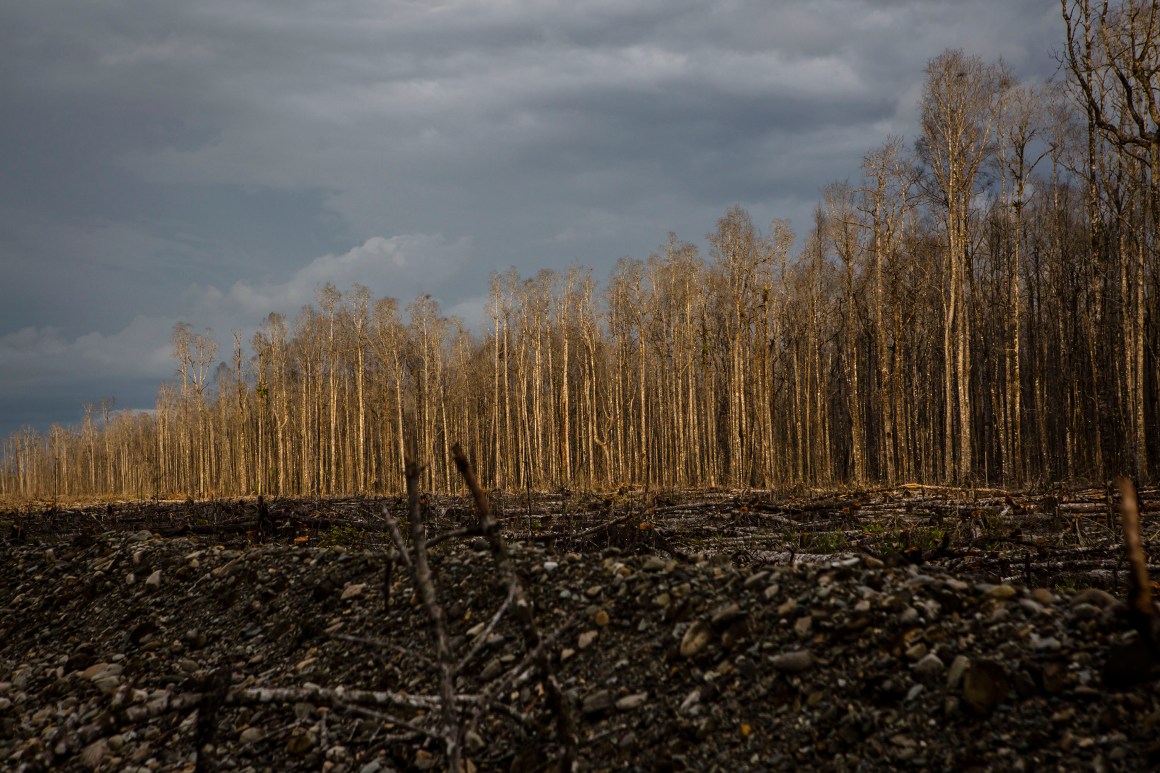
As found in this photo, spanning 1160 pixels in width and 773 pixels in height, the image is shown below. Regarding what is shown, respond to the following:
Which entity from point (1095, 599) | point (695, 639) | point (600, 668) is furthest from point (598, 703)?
point (1095, 599)

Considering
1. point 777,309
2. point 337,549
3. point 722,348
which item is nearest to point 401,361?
point 722,348

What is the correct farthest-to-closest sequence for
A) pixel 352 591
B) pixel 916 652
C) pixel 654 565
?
pixel 352 591
pixel 654 565
pixel 916 652

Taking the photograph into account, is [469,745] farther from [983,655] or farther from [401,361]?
[401,361]

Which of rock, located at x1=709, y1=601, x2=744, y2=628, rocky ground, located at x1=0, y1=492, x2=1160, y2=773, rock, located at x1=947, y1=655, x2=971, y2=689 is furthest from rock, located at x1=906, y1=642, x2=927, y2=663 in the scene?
rock, located at x1=709, y1=601, x2=744, y2=628

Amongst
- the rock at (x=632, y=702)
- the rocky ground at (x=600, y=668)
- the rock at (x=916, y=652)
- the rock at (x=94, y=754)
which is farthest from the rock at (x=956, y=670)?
the rock at (x=94, y=754)

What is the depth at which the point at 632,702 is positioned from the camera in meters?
3.04

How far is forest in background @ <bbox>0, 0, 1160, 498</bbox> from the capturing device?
17.7 metres

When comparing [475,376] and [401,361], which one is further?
[475,376]

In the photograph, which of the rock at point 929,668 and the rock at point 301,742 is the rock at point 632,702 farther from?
the rock at point 301,742

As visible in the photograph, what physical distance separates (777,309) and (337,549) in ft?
82.5

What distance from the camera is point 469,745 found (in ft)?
10.1

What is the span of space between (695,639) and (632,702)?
17.1 inches

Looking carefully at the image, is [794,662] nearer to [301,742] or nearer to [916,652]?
[916,652]

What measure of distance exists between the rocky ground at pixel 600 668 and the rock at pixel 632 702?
0.01m
